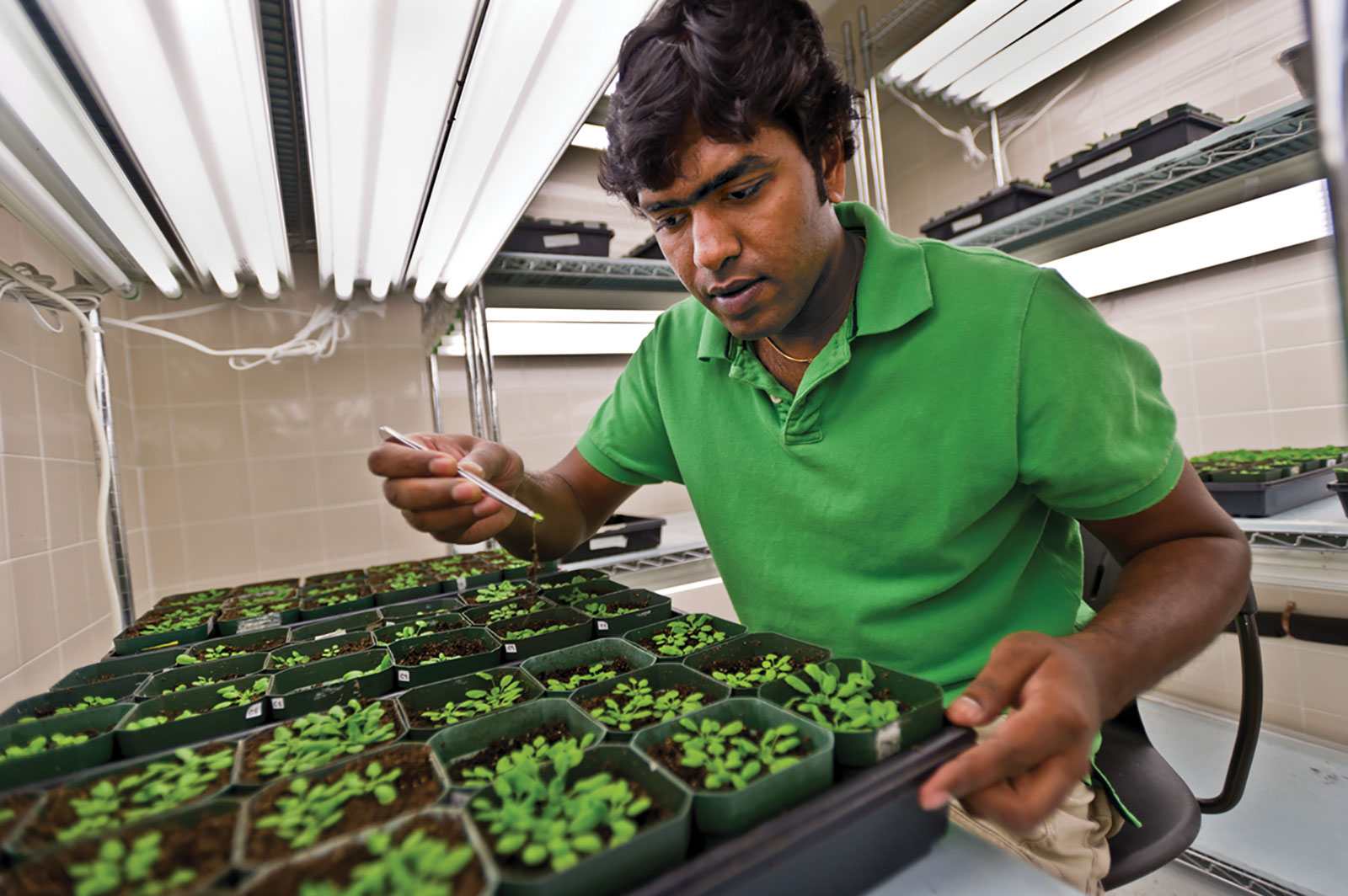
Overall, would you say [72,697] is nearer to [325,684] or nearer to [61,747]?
[61,747]

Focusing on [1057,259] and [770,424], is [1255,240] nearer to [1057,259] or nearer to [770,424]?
[1057,259]

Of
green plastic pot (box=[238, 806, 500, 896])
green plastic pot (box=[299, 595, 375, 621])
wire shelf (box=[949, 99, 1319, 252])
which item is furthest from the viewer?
wire shelf (box=[949, 99, 1319, 252])

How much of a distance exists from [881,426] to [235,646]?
115cm

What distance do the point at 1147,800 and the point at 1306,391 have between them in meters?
1.76

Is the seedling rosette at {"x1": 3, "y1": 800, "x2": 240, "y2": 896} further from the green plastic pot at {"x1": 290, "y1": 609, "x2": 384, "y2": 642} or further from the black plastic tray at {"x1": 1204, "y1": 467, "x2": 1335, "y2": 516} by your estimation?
the black plastic tray at {"x1": 1204, "y1": 467, "x2": 1335, "y2": 516}

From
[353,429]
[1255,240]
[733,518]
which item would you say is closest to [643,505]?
[353,429]

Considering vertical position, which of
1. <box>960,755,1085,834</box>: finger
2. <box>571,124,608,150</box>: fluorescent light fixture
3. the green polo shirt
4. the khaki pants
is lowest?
the khaki pants

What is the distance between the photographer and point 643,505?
9.23 ft

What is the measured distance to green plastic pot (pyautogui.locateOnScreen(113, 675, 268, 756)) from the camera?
A: 2.35 feet

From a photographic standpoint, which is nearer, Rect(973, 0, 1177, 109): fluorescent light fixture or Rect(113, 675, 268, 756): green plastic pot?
Rect(113, 675, 268, 756): green plastic pot

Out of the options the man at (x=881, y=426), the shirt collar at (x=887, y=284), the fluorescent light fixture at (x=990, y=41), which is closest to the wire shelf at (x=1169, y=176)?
the fluorescent light fixture at (x=990, y=41)

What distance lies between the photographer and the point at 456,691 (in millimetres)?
849

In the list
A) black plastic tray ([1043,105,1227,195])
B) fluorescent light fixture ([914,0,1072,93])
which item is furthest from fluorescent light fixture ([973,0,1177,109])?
black plastic tray ([1043,105,1227,195])

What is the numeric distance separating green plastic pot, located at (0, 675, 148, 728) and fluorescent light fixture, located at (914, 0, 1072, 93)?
7.88 ft
